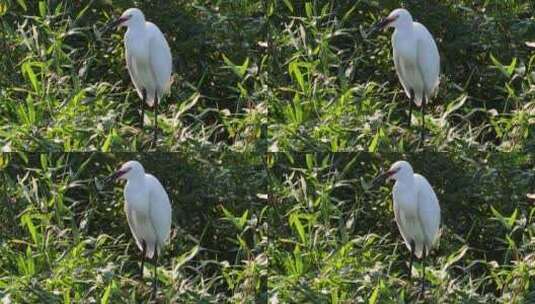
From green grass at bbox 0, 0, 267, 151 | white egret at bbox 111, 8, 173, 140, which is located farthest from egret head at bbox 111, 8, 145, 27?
green grass at bbox 0, 0, 267, 151

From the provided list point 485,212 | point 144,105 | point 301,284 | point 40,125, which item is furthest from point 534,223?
point 40,125

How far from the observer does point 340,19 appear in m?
4.04

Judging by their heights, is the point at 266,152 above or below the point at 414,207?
above

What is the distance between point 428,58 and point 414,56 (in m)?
0.05

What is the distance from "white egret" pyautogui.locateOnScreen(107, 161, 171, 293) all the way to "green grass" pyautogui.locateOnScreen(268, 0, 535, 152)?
0.41 m

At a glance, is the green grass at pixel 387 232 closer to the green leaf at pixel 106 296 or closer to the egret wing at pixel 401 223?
the egret wing at pixel 401 223

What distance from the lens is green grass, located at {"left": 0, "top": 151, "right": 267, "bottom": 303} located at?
385cm

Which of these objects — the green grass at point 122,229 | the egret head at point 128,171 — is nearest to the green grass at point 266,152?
the green grass at point 122,229

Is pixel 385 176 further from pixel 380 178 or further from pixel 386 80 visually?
pixel 386 80

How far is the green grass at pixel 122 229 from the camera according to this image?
385 cm

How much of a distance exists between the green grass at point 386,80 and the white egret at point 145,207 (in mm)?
413

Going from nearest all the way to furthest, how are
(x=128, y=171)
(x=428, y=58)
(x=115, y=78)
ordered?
(x=128, y=171)
(x=428, y=58)
(x=115, y=78)

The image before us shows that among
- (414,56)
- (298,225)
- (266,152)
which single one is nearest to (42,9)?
(266,152)

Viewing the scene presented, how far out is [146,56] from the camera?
12.6 feet
